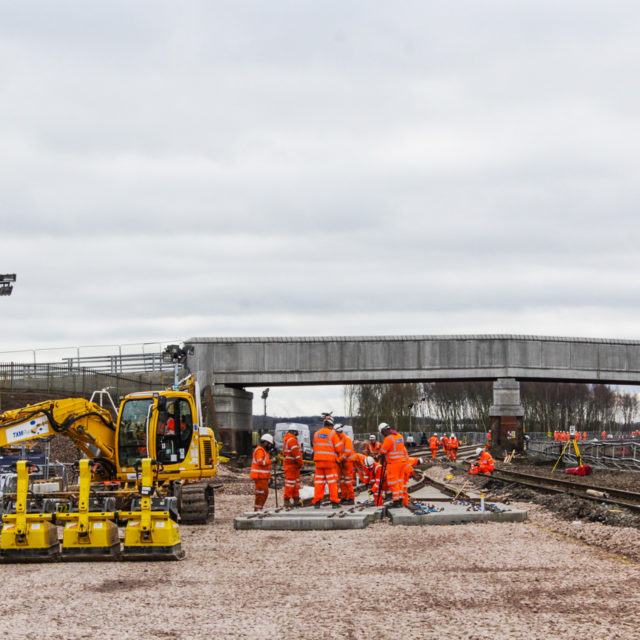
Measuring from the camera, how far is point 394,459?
18.6 m

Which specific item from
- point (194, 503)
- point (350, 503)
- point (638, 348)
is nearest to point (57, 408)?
point (194, 503)

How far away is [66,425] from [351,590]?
29.1 ft

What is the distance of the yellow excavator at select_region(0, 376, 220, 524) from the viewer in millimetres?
17734

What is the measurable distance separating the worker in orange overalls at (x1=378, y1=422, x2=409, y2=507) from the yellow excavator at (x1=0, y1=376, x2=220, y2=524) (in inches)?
140

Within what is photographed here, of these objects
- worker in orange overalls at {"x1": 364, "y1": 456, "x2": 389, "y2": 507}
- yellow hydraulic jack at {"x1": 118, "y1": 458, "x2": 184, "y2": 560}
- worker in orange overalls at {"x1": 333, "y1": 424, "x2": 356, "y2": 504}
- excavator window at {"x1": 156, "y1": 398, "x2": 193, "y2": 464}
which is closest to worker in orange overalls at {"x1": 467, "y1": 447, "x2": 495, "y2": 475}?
worker in orange overalls at {"x1": 364, "y1": 456, "x2": 389, "y2": 507}

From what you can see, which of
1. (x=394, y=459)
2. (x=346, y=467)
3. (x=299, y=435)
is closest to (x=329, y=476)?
(x=346, y=467)

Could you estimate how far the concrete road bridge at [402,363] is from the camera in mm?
48406

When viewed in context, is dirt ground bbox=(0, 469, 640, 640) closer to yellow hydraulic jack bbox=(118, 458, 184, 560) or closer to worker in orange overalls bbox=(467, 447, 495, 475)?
yellow hydraulic jack bbox=(118, 458, 184, 560)

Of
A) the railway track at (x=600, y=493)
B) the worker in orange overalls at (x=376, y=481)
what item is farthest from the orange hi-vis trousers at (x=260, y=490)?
the railway track at (x=600, y=493)

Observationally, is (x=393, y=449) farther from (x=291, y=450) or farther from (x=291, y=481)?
(x=291, y=481)

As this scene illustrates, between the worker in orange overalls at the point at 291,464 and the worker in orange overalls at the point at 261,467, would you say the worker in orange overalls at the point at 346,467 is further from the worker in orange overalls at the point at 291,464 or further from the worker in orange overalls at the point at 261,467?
the worker in orange overalls at the point at 261,467

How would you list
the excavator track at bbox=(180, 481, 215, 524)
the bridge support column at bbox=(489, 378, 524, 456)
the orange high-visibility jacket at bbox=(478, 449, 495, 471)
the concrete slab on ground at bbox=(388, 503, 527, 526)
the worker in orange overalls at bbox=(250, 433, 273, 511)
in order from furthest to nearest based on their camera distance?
1. the bridge support column at bbox=(489, 378, 524, 456)
2. the orange high-visibility jacket at bbox=(478, 449, 495, 471)
3. the worker in orange overalls at bbox=(250, 433, 273, 511)
4. the excavator track at bbox=(180, 481, 215, 524)
5. the concrete slab on ground at bbox=(388, 503, 527, 526)

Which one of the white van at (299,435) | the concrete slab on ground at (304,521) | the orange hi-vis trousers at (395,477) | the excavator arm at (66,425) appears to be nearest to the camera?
the concrete slab on ground at (304,521)

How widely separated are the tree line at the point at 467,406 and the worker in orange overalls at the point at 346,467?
8331 cm
